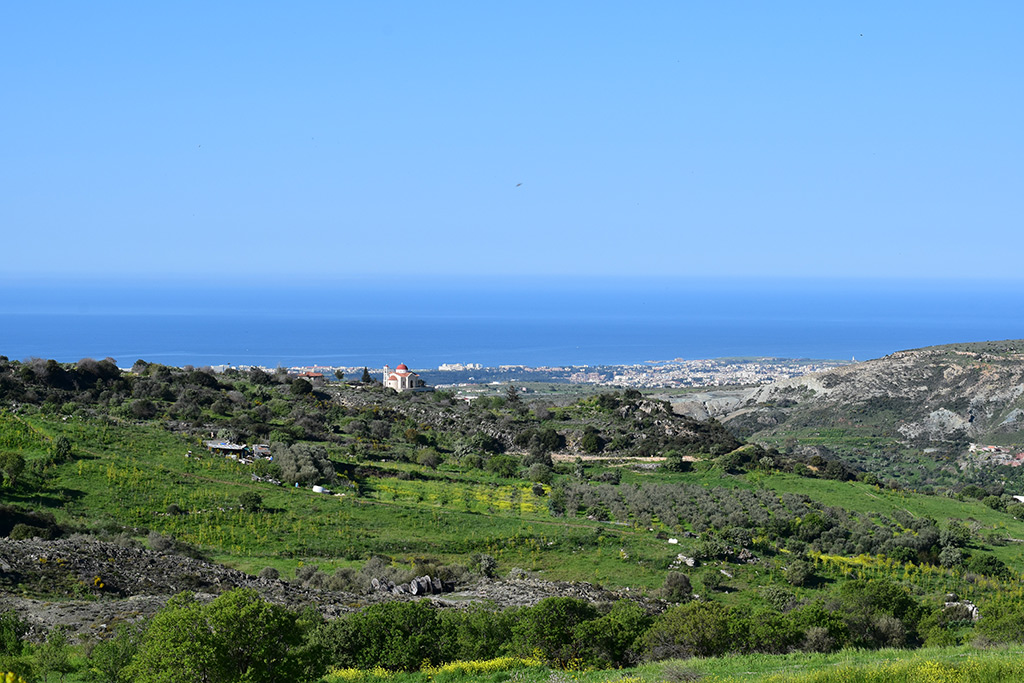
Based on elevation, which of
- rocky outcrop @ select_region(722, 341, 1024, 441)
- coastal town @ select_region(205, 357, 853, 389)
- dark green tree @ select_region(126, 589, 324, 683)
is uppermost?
dark green tree @ select_region(126, 589, 324, 683)

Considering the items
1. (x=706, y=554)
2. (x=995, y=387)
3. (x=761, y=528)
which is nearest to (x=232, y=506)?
(x=706, y=554)

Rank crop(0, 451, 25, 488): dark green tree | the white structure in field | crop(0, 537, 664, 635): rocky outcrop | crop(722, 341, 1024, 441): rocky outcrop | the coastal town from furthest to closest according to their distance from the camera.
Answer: the coastal town, crop(722, 341, 1024, 441): rocky outcrop, the white structure in field, crop(0, 451, 25, 488): dark green tree, crop(0, 537, 664, 635): rocky outcrop

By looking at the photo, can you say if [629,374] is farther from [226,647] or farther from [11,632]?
[226,647]

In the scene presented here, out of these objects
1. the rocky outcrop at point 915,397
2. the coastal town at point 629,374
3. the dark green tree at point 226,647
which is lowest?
the coastal town at point 629,374

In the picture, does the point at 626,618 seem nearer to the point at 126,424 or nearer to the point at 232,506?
the point at 232,506

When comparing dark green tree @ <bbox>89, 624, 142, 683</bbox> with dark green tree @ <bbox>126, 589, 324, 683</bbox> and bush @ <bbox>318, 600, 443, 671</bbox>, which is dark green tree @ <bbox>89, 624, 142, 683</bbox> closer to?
dark green tree @ <bbox>126, 589, 324, 683</bbox>

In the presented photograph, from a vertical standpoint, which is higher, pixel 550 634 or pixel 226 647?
pixel 226 647

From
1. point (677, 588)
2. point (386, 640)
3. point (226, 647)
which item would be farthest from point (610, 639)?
point (226, 647)

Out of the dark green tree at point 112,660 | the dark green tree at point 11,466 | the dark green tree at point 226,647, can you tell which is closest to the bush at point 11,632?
the dark green tree at point 112,660

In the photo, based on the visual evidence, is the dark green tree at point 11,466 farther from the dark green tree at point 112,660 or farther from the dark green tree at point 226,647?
the dark green tree at point 226,647

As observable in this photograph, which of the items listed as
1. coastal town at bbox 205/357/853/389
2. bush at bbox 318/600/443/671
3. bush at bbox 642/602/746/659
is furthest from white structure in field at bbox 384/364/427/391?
bush at bbox 642/602/746/659

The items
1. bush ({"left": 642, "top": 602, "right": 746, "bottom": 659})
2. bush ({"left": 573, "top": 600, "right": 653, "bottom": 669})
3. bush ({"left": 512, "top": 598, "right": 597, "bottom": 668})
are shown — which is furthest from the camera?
bush ({"left": 642, "top": 602, "right": 746, "bottom": 659})

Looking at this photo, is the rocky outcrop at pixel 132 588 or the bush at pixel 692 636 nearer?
the bush at pixel 692 636

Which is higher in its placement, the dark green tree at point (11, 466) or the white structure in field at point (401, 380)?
the dark green tree at point (11, 466)
